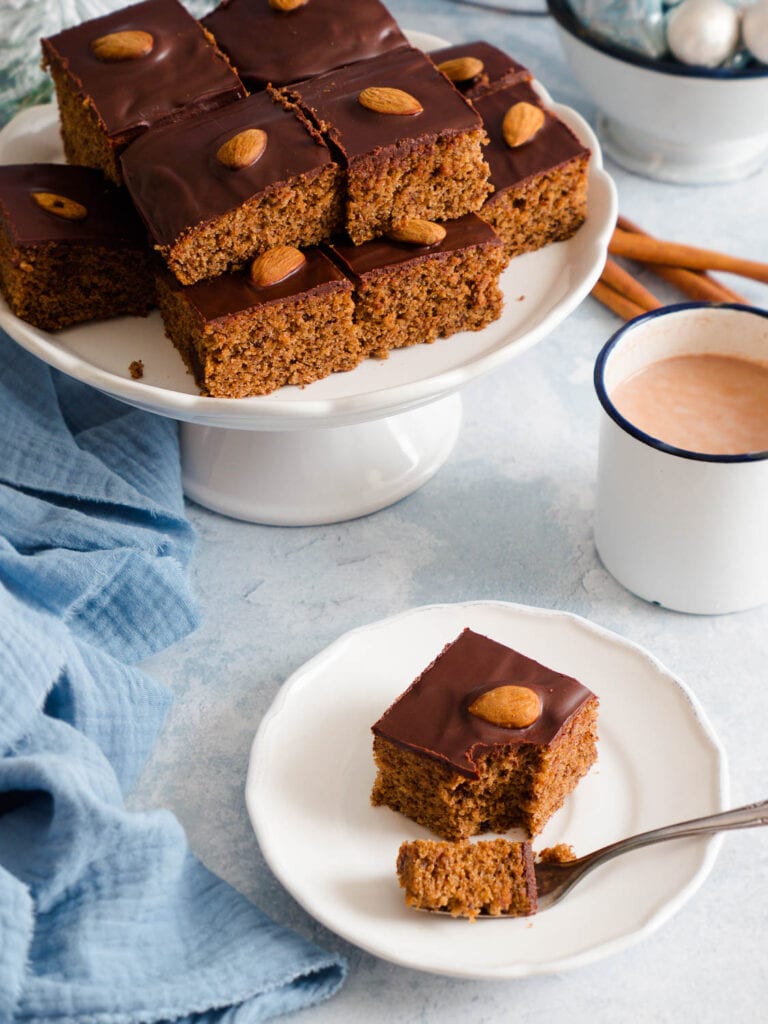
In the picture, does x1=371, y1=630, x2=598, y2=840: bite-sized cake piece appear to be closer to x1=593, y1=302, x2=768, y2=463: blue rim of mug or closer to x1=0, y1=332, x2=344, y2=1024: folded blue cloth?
x1=0, y1=332, x2=344, y2=1024: folded blue cloth

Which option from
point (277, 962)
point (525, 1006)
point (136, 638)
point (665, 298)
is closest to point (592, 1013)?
point (525, 1006)

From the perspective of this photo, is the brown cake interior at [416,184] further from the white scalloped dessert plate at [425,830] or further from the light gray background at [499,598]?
the white scalloped dessert plate at [425,830]

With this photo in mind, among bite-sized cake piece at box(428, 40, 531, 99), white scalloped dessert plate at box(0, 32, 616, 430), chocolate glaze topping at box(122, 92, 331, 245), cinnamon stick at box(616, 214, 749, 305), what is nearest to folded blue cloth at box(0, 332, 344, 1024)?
white scalloped dessert plate at box(0, 32, 616, 430)

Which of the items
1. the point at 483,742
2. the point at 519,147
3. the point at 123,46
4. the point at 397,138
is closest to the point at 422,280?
the point at 397,138

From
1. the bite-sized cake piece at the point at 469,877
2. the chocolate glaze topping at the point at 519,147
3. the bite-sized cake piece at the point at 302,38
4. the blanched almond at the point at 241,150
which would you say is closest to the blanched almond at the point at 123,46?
the bite-sized cake piece at the point at 302,38

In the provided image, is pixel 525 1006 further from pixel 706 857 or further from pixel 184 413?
pixel 184 413

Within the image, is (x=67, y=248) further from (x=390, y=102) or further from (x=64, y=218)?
(x=390, y=102)
